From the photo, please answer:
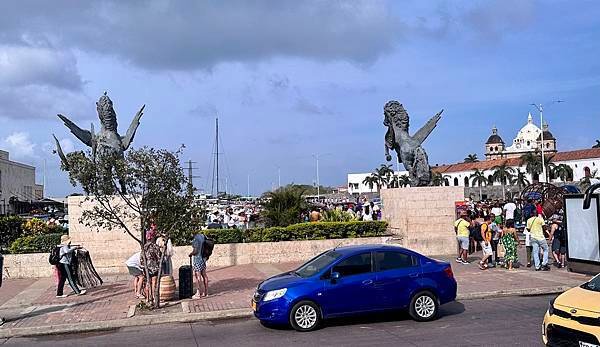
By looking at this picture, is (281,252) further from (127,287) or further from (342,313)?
(342,313)

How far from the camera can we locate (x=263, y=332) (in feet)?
34.6

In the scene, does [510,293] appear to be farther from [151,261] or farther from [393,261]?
[151,261]

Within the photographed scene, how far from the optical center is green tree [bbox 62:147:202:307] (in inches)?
496

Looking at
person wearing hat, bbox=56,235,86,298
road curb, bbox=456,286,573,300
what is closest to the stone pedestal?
road curb, bbox=456,286,573,300

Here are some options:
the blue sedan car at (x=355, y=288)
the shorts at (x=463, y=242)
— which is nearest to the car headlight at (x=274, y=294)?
the blue sedan car at (x=355, y=288)

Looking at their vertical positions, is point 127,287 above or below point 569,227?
below

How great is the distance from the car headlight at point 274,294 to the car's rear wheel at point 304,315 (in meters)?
0.31

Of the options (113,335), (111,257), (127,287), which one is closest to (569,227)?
(113,335)

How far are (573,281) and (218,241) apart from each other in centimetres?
1046

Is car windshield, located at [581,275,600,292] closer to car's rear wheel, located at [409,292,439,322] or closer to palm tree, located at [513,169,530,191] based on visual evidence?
car's rear wheel, located at [409,292,439,322]

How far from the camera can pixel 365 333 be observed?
10180 millimetres

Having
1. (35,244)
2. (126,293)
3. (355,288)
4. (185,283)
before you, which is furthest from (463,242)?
(35,244)

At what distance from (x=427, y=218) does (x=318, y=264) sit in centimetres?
1088

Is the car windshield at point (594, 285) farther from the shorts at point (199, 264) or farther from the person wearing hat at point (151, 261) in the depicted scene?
the person wearing hat at point (151, 261)
